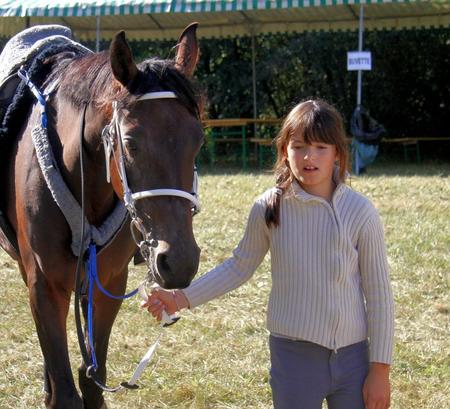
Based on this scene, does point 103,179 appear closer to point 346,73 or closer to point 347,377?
point 347,377

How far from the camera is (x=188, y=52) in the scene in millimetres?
2686

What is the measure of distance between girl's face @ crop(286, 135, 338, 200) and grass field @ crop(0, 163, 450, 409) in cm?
156

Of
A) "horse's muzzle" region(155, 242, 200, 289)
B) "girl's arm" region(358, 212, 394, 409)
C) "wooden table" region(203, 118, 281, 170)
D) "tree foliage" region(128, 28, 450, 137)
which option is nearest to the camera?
"horse's muzzle" region(155, 242, 200, 289)

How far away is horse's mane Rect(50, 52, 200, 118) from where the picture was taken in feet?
7.89

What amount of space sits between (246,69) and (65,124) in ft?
49.5

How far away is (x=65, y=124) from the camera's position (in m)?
2.89

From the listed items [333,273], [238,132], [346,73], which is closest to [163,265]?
[333,273]

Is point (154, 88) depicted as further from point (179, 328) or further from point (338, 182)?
point (179, 328)

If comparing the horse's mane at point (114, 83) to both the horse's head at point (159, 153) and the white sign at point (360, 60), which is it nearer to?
the horse's head at point (159, 153)

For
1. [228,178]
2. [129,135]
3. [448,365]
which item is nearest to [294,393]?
[129,135]

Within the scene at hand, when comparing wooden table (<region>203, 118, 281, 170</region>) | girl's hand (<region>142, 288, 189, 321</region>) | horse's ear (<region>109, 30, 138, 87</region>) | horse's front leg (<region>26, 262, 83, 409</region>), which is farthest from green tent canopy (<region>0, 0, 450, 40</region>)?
girl's hand (<region>142, 288, 189, 321</region>)

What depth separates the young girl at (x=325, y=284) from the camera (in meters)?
2.30

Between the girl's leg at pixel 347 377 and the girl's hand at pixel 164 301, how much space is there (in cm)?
48

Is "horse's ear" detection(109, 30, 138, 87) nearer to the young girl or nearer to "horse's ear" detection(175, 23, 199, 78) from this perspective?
"horse's ear" detection(175, 23, 199, 78)
